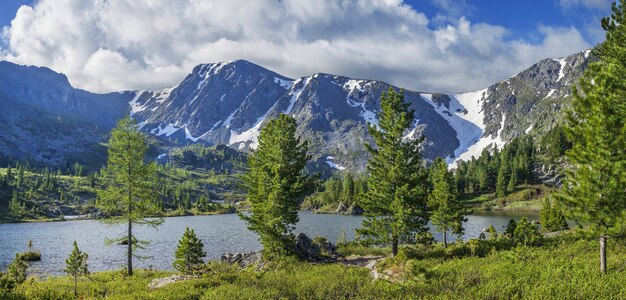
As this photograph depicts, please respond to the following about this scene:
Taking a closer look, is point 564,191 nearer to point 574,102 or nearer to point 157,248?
point 574,102

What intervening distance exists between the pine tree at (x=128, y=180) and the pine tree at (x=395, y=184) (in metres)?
20.7

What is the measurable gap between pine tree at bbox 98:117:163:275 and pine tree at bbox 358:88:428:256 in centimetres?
2065

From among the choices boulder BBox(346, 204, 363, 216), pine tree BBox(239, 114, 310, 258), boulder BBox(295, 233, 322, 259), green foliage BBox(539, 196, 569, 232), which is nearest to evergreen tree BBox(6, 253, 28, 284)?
pine tree BBox(239, 114, 310, 258)

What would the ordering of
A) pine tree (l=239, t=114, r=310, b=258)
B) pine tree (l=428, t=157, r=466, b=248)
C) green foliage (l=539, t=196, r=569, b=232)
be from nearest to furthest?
pine tree (l=239, t=114, r=310, b=258), pine tree (l=428, t=157, r=466, b=248), green foliage (l=539, t=196, r=569, b=232)

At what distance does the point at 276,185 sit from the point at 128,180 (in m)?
14.9

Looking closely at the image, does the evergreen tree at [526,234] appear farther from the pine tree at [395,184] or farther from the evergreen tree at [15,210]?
the evergreen tree at [15,210]

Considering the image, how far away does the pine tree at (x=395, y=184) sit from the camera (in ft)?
108

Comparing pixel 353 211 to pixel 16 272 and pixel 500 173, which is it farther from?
pixel 16 272

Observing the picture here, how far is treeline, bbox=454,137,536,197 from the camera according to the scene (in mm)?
166125

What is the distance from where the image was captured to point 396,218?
33125mm

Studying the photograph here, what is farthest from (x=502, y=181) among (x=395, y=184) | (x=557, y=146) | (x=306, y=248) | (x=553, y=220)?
(x=395, y=184)

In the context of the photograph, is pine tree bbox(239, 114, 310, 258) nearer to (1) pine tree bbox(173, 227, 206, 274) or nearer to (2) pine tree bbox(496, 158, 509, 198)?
(1) pine tree bbox(173, 227, 206, 274)

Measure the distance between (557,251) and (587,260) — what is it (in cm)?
432

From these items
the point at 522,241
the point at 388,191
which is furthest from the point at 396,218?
the point at 522,241
